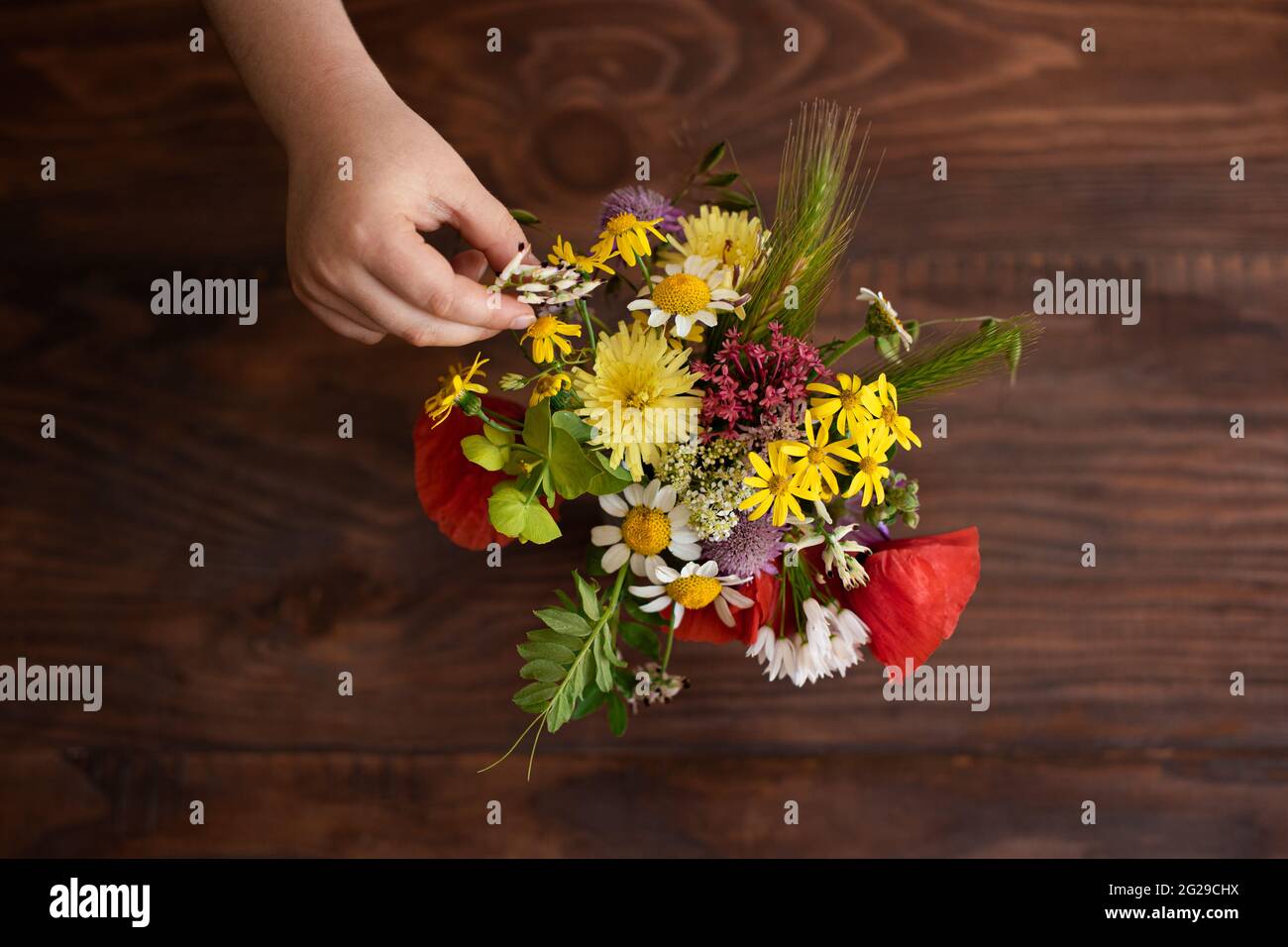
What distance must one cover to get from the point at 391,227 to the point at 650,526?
0.22m

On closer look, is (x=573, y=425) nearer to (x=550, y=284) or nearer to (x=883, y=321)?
(x=550, y=284)

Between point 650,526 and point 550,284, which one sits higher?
point 550,284

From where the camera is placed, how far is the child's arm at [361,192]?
1.54 feet

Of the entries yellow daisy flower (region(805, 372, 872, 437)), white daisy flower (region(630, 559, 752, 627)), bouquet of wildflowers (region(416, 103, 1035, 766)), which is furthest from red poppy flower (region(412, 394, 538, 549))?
yellow daisy flower (region(805, 372, 872, 437))

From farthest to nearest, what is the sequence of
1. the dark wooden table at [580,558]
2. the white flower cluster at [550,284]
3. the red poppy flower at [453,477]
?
1. the dark wooden table at [580,558]
2. the red poppy flower at [453,477]
3. the white flower cluster at [550,284]

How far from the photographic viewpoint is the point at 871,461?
0.45m

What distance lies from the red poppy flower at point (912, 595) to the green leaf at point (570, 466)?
0.59ft

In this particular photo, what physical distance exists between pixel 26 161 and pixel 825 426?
2.43 feet

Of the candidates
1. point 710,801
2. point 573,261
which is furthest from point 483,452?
point 710,801

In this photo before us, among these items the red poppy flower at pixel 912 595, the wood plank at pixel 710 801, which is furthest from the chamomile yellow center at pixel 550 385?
the wood plank at pixel 710 801

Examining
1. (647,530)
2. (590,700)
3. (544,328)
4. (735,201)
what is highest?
(735,201)

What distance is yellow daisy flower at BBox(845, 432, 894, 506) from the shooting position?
0.45 metres

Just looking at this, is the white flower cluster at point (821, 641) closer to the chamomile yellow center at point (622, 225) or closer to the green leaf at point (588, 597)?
the green leaf at point (588, 597)

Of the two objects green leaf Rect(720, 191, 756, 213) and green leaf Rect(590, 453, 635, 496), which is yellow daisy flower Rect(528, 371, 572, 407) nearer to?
green leaf Rect(590, 453, 635, 496)
